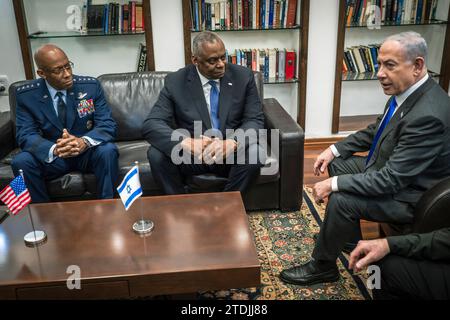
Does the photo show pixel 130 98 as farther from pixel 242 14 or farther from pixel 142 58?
pixel 242 14

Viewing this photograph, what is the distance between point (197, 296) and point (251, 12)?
7.95ft

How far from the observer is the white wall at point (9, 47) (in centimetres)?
346

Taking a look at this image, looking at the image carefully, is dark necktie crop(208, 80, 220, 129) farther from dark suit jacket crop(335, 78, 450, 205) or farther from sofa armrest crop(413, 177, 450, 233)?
sofa armrest crop(413, 177, 450, 233)

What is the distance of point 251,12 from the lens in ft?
11.7

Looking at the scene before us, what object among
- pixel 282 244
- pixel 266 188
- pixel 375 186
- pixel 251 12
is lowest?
pixel 282 244

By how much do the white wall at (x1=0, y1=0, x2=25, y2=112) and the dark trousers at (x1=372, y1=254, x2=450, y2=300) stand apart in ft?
10.5

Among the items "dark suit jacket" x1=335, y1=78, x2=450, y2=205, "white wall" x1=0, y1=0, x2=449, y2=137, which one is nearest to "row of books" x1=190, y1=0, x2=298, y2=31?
"white wall" x1=0, y1=0, x2=449, y2=137

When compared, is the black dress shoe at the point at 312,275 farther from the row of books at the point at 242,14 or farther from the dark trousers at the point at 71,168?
the row of books at the point at 242,14

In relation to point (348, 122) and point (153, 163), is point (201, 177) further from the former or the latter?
point (348, 122)

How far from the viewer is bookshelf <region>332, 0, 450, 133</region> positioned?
3.70 m

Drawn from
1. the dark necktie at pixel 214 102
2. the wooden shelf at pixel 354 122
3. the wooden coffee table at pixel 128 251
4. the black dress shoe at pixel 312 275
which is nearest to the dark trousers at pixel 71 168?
the wooden coffee table at pixel 128 251
